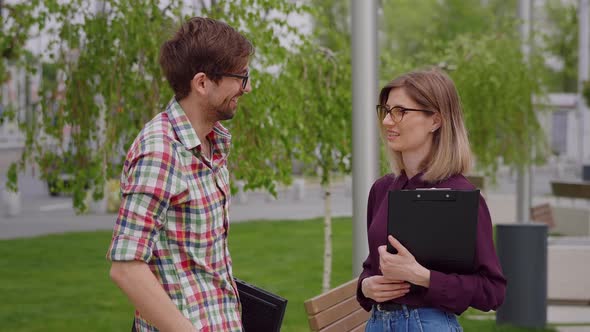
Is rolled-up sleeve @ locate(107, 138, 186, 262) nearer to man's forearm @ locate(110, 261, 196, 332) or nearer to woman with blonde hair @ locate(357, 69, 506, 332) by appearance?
man's forearm @ locate(110, 261, 196, 332)

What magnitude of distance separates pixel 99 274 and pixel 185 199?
9.75 meters

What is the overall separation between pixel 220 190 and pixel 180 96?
0.25 meters

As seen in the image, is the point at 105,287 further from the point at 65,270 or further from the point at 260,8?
the point at 260,8

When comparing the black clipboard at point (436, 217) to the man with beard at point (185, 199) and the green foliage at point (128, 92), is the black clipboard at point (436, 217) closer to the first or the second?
the man with beard at point (185, 199)

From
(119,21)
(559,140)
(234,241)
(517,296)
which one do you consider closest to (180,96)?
(119,21)

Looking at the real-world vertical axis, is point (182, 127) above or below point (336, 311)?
above

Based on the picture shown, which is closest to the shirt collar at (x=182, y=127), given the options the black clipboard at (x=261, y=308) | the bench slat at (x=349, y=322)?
the black clipboard at (x=261, y=308)

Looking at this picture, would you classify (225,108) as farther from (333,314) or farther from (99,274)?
(99,274)

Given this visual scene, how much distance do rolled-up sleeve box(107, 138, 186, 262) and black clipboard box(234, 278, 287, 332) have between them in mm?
479

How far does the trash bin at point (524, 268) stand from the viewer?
715 cm

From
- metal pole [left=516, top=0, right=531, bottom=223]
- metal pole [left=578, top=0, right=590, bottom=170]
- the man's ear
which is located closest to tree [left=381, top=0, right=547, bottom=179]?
metal pole [left=516, top=0, right=531, bottom=223]

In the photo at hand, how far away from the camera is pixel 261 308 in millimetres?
2455

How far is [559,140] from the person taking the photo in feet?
150

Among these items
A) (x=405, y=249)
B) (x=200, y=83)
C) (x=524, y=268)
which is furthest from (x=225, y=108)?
(x=524, y=268)
